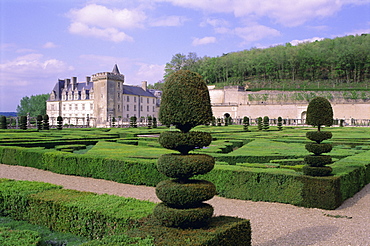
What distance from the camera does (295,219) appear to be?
5574 millimetres

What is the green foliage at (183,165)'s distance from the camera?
362cm

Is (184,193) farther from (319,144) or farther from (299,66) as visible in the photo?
(299,66)

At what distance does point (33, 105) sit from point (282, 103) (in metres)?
50.4

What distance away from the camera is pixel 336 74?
62.6m

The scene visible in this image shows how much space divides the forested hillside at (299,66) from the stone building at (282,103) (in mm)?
5629

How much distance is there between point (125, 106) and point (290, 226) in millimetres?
45360

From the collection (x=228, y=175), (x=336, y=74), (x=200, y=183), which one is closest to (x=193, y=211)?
(x=200, y=183)

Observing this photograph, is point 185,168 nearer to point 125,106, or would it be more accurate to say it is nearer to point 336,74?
point 125,106

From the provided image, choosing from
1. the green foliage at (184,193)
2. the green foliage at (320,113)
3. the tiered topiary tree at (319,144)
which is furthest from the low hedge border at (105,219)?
the green foliage at (320,113)

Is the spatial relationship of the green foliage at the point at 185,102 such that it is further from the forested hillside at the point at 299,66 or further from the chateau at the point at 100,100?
the forested hillside at the point at 299,66

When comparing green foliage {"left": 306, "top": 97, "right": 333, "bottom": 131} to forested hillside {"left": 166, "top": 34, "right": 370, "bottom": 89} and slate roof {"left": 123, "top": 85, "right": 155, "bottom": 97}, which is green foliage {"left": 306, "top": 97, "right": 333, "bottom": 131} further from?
forested hillside {"left": 166, "top": 34, "right": 370, "bottom": 89}

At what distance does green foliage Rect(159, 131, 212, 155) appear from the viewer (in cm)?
372

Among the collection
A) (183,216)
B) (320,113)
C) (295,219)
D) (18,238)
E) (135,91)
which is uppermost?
(135,91)

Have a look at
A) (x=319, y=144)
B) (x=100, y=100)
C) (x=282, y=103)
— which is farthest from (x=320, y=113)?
(x=282, y=103)
